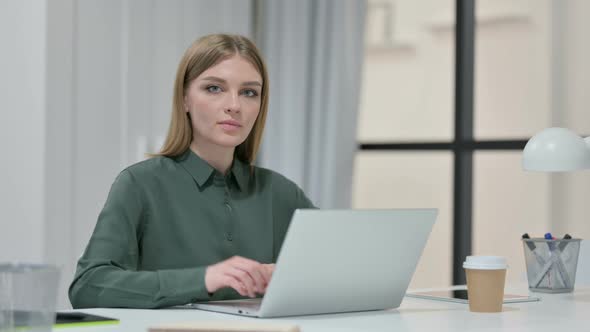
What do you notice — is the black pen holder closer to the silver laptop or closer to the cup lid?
the cup lid

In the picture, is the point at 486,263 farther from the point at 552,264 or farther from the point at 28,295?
the point at 28,295

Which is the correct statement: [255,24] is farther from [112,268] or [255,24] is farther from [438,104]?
[112,268]

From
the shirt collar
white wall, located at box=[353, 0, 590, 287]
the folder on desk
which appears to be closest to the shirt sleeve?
the shirt collar

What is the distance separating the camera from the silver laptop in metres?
1.48

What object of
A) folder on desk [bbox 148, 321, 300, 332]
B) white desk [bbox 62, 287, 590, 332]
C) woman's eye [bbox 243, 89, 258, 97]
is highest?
woman's eye [bbox 243, 89, 258, 97]

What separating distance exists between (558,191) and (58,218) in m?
2.06

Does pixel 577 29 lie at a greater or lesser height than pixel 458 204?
greater

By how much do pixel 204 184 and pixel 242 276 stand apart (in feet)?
1.78

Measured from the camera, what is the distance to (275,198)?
2293 millimetres

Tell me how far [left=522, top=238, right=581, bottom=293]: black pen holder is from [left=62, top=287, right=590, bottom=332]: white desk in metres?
0.33

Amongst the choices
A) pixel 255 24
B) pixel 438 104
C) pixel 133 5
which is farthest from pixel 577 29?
pixel 133 5

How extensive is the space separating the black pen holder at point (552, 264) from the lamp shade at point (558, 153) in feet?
1.06

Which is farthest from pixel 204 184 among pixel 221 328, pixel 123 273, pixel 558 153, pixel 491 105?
pixel 491 105

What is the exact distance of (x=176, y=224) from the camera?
6.82 ft
